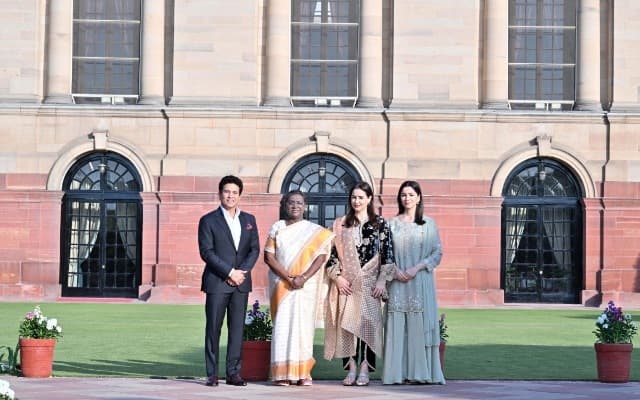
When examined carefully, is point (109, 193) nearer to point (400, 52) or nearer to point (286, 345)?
point (400, 52)

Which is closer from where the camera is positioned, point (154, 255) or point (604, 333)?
point (604, 333)

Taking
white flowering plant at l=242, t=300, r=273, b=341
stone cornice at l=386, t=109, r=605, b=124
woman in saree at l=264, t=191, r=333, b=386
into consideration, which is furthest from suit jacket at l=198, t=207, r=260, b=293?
stone cornice at l=386, t=109, r=605, b=124

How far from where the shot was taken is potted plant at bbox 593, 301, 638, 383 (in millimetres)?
18031

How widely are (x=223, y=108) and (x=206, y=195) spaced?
2413 mm

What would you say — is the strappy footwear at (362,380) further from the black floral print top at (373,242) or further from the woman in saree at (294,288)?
the black floral print top at (373,242)

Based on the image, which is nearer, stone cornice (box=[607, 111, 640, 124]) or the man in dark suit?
the man in dark suit

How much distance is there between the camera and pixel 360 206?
57.0 ft

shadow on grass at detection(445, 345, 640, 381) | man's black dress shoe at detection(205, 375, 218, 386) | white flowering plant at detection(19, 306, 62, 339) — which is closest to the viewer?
man's black dress shoe at detection(205, 375, 218, 386)

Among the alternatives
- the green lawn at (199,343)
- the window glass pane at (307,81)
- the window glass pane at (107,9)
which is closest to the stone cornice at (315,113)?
the window glass pane at (307,81)

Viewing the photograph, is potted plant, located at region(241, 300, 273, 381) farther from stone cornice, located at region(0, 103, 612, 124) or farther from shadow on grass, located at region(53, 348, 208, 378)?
stone cornice, located at region(0, 103, 612, 124)

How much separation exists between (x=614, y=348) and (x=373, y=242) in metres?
3.33

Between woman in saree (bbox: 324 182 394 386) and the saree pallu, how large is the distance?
11.2 inches

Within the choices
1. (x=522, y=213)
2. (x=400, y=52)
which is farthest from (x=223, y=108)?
(x=522, y=213)

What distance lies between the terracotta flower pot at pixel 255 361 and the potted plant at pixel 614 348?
4.08 m
